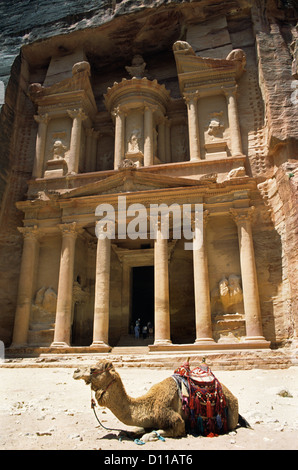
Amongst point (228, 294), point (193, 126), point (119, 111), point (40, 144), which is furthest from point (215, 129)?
point (40, 144)

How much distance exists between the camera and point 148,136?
19.4 m

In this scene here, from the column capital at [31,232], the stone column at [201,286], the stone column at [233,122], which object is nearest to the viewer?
the stone column at [201,286]

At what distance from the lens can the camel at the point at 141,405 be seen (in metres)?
5.39

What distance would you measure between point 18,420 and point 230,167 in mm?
13763

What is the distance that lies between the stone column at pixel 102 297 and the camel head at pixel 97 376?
9681mm

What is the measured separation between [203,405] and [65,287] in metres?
11.8

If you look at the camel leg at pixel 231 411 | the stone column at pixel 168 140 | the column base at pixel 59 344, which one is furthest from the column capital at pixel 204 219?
A: the camel leg at pixel 231 411

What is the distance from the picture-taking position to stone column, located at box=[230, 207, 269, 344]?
14391mm

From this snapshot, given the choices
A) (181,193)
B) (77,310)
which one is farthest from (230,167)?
(77,310)

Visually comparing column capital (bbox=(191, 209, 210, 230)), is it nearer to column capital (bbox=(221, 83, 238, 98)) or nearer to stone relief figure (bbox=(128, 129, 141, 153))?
stone relief figure (bbox=(128, 129, 141, 153))

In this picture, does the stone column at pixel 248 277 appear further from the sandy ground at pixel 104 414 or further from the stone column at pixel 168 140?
the stone column at pixel 168 140

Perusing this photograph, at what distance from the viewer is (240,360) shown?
40.2 ft

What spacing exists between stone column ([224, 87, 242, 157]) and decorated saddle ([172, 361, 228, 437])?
13.5 meters
